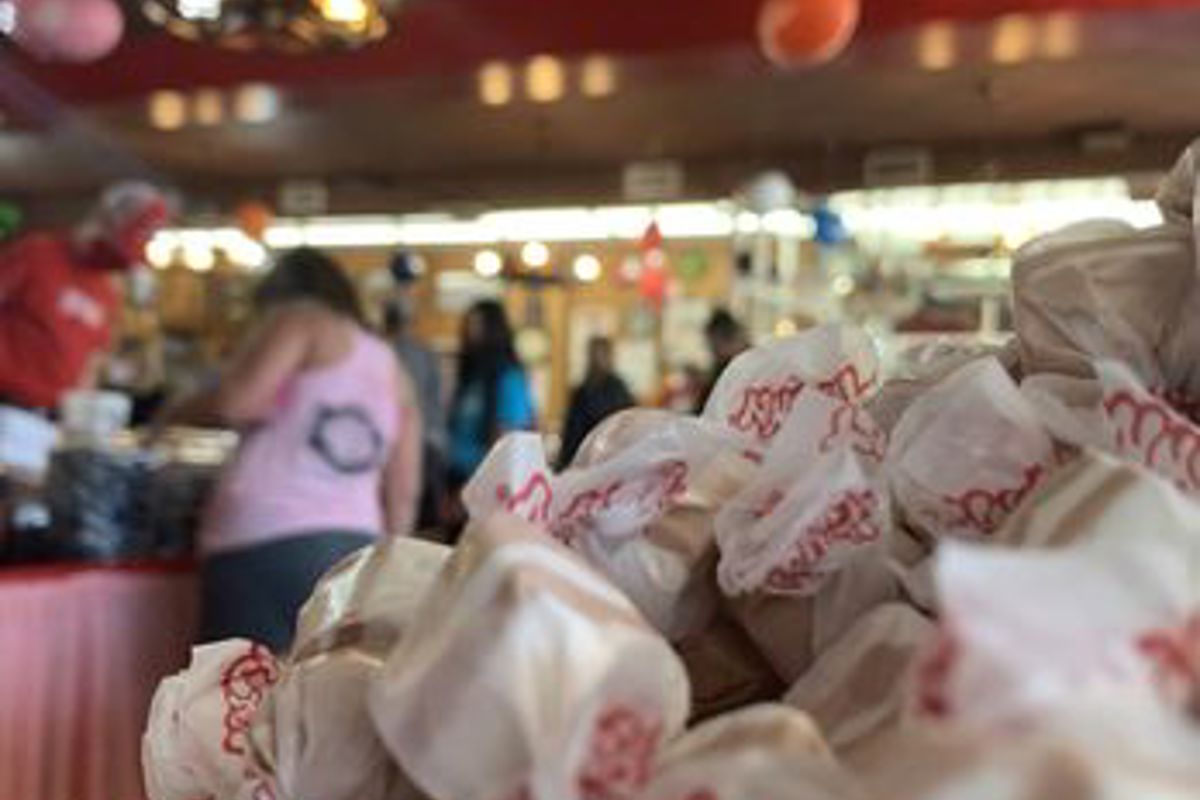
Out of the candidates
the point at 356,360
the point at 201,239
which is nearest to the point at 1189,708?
the point at 356,360

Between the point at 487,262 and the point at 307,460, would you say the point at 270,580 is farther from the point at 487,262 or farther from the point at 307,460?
the point at 487,262

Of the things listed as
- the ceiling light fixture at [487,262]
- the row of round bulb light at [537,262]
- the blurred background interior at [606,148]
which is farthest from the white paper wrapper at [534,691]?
the ceiling light fixture at [487,262]

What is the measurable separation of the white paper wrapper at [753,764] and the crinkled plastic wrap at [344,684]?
0.17 metres

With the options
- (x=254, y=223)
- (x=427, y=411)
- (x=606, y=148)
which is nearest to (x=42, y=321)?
(x=427, y=411)

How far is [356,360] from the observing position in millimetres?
3127

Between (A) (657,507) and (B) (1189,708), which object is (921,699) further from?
(A) (657,507)

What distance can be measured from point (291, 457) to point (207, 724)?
2219mm

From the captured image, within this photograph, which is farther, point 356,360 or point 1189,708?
point 356,360

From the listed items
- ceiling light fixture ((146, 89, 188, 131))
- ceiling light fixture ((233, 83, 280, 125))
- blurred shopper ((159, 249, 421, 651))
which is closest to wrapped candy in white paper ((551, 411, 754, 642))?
blurred shopper ((159, 249, 421, 651))

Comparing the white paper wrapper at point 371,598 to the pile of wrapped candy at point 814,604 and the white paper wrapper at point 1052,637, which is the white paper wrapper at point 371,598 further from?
the white paper wrapper at point 1052,637

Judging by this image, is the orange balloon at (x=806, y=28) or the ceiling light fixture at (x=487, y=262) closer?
the orange balloon at (x=806, y=28)

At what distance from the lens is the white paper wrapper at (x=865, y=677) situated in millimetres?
685

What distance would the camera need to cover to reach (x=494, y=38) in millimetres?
5203

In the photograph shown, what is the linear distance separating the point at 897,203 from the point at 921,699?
7.16m
